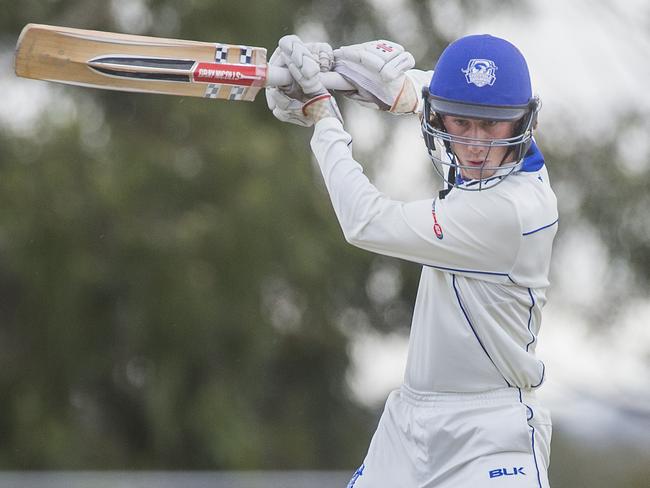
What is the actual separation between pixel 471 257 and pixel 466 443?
0.53 meters

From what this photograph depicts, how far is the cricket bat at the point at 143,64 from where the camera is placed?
4.16 m

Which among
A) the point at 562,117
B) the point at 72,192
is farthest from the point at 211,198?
the point at 562,117

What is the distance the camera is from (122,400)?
12.3m

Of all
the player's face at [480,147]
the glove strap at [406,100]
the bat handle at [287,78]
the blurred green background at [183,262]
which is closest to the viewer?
the player's face at [480,147]

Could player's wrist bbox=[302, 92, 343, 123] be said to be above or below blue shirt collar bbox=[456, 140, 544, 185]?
above

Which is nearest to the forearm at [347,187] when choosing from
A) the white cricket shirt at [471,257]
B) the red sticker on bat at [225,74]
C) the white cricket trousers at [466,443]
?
the white cricket shirt at [471,257]

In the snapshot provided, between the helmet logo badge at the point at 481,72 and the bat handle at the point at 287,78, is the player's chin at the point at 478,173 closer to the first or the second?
the helmet logo badge at the point at 481,72

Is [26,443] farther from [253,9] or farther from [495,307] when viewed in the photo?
[495,307]

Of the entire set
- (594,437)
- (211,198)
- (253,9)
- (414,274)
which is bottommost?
(594,437)

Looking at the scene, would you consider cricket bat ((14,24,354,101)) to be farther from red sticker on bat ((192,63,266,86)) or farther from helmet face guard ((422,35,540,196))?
helmet face guard ((422,35,540,196))

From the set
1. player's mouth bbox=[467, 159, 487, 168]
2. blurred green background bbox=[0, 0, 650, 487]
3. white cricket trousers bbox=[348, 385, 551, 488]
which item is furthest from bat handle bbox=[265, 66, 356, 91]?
blurred green background bbox=[0, 0, 650, 487]

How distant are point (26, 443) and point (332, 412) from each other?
10.4 feet

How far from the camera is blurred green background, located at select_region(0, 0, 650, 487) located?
1158cm

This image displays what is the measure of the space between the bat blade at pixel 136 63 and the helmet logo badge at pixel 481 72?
2.16 feet
